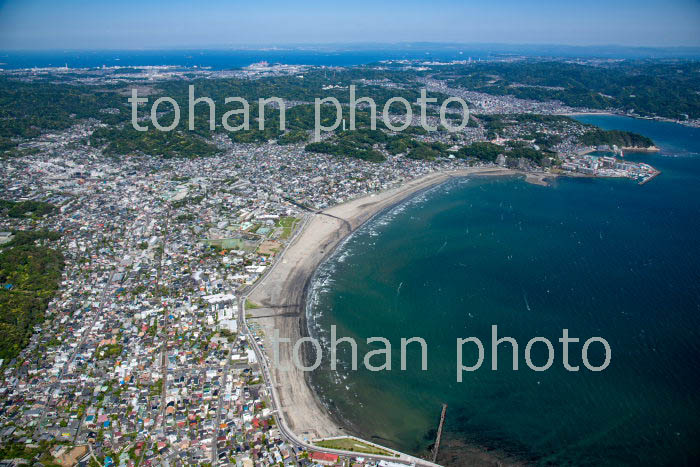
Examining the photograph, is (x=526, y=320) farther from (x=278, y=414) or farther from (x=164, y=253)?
(x=164, y=253)

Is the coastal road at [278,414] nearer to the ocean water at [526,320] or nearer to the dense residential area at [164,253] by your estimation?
the dense residential area at [164,253]

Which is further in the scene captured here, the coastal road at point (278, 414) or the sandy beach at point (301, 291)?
the sandy beach at point (301, 291)

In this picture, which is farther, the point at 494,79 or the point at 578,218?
the point at 494,79

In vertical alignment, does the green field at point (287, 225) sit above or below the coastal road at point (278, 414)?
above

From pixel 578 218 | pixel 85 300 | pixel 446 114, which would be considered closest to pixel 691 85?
pixel 446 114

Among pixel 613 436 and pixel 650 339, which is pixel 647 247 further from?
pixel 613 436

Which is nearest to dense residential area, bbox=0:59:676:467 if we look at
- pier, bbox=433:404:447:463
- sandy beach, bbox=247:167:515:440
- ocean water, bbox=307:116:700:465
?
sandy beach, bbox=247:167:515:440

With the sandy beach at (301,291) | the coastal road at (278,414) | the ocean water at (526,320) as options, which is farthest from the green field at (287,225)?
the coastal road at (278,414)
